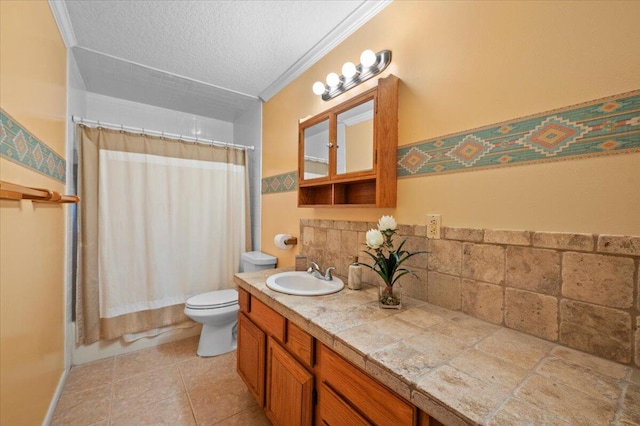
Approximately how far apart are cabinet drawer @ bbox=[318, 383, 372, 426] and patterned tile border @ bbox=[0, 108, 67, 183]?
143cm

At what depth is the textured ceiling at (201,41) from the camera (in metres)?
1.52

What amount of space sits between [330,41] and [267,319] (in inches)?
71.1

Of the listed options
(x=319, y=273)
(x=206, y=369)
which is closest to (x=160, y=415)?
(x=206, y=369)

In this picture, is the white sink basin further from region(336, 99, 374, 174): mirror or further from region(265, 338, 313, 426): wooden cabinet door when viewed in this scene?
region(336, 99, 374, 174): mirror

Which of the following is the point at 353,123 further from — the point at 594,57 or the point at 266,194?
the point at 266,194

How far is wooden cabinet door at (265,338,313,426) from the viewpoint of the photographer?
1031 mm

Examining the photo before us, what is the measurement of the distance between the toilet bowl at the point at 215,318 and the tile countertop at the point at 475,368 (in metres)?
1.25

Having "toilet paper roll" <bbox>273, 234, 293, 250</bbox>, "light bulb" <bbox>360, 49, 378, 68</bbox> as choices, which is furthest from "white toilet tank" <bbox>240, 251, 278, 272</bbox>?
"light bulb" <bbox>360, 49, 378, 68</bbox>

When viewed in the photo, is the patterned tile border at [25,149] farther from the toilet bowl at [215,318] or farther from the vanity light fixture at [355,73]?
the vanity light fixture at [355,73]

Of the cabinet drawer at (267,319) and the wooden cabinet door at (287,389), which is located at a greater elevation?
the cabinet drawer at (267,319)

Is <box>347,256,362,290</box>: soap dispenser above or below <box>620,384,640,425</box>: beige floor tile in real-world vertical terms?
above

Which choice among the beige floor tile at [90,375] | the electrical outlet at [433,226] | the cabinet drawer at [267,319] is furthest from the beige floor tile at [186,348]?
the electrical outlet at [433,226]

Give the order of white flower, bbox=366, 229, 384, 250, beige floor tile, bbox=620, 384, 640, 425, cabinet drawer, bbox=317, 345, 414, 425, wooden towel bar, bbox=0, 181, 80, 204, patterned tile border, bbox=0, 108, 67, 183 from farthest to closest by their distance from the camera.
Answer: white flower, bbox=366, 229, 384, 250 < patterned tile border, bbox=0, 108, 67, 183 < wooden towel bar, bbox=0, 181, 80, 204 < cabinet drawer, bbox=317, 345, 414, 425 < beige floor tile, bbox=620, 384, 640, 425

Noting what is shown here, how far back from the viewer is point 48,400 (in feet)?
4.68
